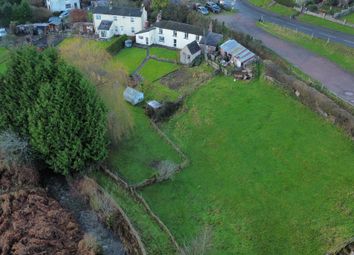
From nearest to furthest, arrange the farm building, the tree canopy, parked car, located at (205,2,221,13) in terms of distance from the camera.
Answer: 1. the tree canopy
2. the farm building
3. parked car, located at (205,2,221,13)

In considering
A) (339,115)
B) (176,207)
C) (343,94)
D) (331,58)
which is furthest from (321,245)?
(331,58)

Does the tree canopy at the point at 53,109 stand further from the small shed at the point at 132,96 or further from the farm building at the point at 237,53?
the farm building at the point at 237,53

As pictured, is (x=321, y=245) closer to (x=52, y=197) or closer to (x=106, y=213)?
(x=106, y=213)

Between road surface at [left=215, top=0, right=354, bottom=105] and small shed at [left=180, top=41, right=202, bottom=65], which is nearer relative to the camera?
road surface at [left=215, top=0, right=354, bottom=105]

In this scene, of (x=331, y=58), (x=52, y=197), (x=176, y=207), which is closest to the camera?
(x=176, y=207)

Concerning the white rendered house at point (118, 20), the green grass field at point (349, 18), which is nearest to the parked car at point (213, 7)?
the white rendered house at point (118, 20)

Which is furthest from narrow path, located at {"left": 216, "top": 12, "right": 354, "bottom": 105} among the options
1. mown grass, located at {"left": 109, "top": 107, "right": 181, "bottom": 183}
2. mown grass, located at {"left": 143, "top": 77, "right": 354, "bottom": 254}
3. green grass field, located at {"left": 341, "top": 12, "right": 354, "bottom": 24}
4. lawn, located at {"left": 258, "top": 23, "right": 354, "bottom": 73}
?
mown grass, located at {"left": 109, "top": 107, "right": 181, "bottom": 183}

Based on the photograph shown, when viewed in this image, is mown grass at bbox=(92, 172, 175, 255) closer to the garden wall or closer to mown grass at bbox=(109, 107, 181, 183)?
mown grass at bbox=(109, 107, 181, 183)
